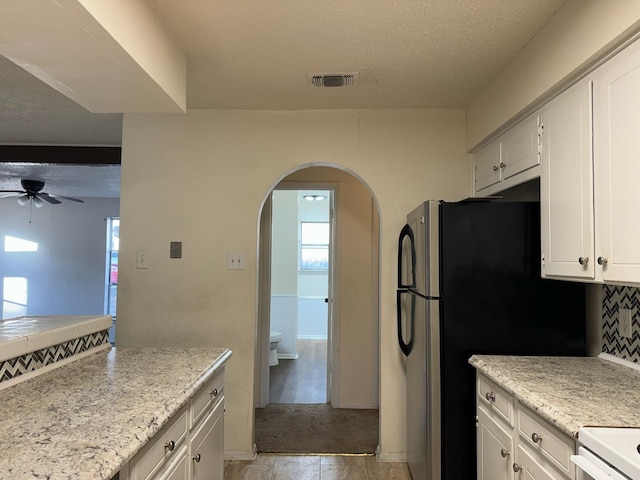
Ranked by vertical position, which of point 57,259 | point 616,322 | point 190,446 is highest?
point 57,259

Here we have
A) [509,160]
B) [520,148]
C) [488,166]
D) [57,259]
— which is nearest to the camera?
[520,148]

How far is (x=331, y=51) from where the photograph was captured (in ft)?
6.49

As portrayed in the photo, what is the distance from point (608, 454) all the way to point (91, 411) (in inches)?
52.6

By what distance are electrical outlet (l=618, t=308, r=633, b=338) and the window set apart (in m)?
5.25

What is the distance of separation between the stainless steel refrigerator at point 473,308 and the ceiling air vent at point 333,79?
855mm

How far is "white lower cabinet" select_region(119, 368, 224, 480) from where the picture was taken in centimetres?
113

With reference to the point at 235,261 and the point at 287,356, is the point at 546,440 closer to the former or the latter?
the point at 235,261

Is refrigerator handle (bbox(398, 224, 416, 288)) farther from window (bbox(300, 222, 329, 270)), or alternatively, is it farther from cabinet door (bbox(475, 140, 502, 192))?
window (bbox(300, 222, 329, 270))

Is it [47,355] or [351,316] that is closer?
[47,355]

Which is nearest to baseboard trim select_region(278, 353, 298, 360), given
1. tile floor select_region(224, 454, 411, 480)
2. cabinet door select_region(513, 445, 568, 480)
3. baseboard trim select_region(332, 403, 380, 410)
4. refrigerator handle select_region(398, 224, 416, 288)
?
baseboard trim select_region(332, 403, 380, 410)

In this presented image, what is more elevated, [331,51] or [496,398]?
[331,51]

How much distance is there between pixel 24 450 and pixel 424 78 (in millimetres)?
2295

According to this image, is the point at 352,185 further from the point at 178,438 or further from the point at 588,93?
the point at 178,438

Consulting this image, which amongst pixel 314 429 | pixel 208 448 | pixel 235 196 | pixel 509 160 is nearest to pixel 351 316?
pixel 314 429
